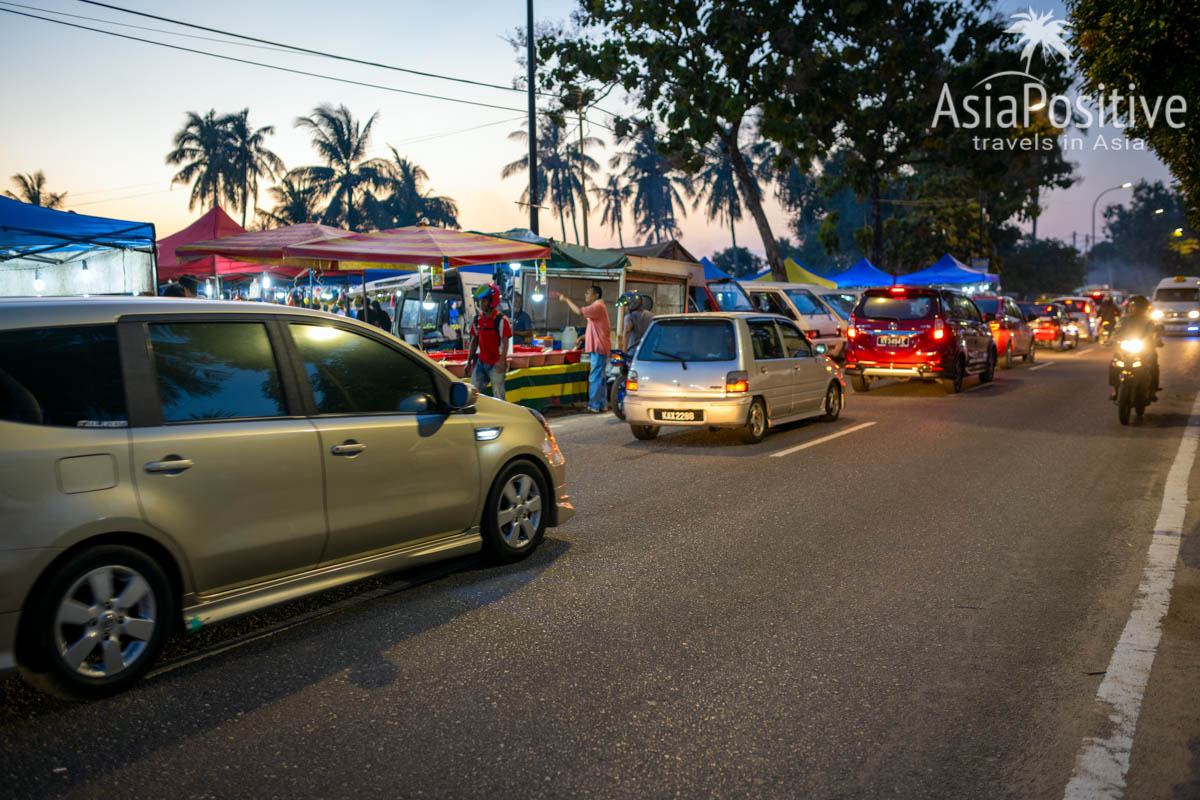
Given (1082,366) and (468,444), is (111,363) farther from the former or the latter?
(1082,366)

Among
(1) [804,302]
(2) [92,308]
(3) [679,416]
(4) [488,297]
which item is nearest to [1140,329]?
(3) [679,416]

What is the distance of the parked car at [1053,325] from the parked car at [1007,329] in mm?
8423

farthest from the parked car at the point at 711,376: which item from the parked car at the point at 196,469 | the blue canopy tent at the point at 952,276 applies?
the blue canopy tent at the point at 952,276

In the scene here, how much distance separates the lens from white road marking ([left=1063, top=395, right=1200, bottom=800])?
328 cm

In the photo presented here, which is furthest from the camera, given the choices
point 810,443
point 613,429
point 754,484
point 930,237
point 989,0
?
point 930,237

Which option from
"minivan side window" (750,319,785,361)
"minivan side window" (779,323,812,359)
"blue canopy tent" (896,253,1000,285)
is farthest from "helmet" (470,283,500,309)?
"blue canopy tent" (896,253,1000,285)

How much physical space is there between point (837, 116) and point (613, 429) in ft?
73.2

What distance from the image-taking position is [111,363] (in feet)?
13.5

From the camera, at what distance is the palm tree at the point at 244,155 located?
51.4m

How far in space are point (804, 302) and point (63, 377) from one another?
2199 cm

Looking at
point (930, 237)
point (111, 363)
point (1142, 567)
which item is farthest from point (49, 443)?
point (930, 237)

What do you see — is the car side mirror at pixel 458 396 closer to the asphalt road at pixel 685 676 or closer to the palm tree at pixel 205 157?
the asphalt road at pixel 685 676

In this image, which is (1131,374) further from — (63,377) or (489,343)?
(63,377)

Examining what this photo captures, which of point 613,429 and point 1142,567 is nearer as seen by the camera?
point 1142,567
